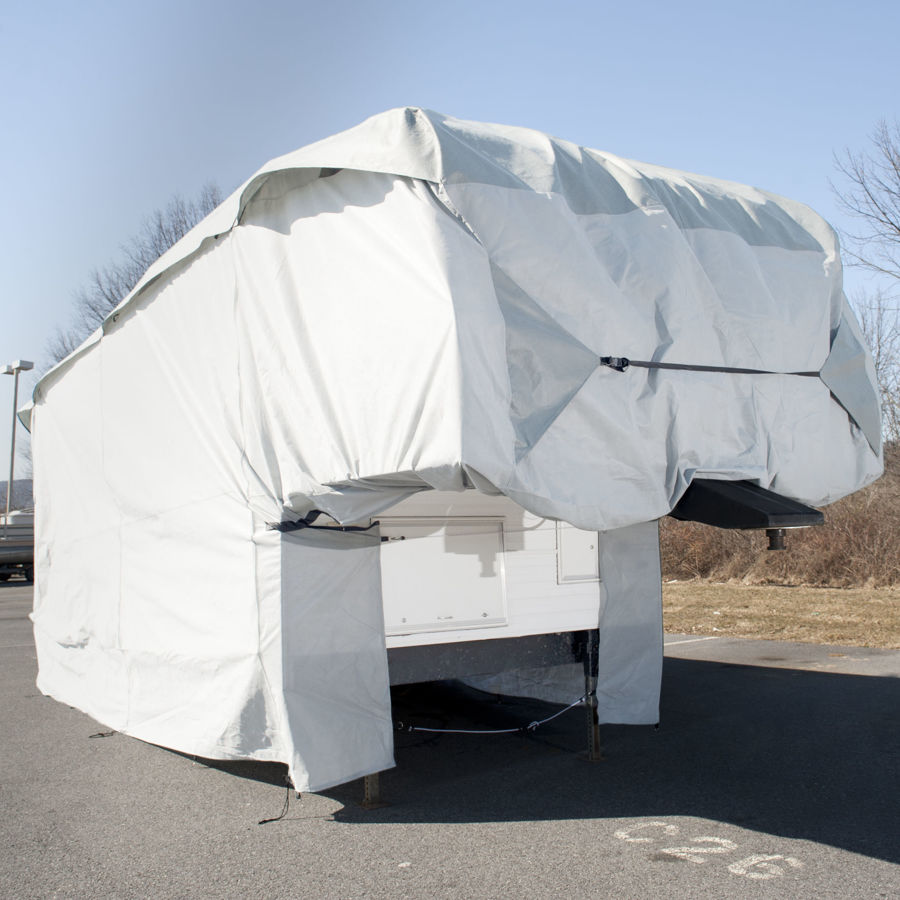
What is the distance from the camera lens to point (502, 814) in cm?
508

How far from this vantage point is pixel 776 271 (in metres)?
5.54

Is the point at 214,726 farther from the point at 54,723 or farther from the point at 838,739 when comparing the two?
the point at 838,739

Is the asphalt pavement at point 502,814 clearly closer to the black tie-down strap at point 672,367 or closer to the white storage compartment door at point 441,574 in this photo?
the white storage compartment door at point 441,574

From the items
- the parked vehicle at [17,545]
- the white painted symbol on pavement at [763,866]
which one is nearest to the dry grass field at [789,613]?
the white painted symbol on pavement at [763,866]

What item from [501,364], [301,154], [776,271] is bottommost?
[501,364]

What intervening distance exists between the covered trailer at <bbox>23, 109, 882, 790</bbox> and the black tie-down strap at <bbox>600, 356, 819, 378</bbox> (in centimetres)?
2

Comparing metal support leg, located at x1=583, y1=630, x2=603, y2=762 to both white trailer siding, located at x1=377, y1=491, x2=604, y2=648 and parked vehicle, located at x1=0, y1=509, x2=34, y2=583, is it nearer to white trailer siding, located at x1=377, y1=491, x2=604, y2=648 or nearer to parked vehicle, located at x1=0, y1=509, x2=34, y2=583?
white trailer siding, located at x1=377, y1=491, x2=604, y2=648

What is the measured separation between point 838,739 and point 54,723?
6180 mm

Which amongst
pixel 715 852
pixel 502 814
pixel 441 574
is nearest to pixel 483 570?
pixel 441 574

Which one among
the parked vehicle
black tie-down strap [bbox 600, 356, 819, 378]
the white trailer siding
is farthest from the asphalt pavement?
the parked vehicle

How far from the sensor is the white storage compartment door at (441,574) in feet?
17.5

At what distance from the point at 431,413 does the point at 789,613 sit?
1159 cm

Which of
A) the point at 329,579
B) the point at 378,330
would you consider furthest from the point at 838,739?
the point at 378,330

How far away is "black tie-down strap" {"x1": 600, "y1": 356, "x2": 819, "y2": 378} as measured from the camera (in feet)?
15.2
